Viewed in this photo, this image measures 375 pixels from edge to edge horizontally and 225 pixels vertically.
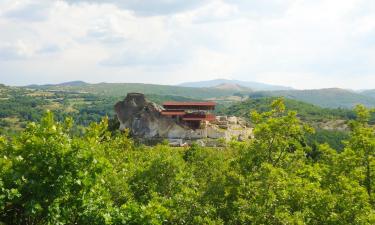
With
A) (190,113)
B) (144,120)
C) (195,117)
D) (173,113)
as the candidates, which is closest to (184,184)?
(173,113)

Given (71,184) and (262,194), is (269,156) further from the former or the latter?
(71,184)

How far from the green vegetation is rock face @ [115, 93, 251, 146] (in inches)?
2380

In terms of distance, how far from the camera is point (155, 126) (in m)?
99.8

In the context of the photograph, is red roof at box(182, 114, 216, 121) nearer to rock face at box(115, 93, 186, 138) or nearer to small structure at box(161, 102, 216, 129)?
small structure at box(161, 102, 216, 129)

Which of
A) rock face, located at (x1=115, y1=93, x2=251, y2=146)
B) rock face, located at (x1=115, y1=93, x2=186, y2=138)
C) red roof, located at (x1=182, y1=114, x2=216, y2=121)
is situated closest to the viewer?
rock face, located at (x1=115, y1=93, x2=251, y2=146)

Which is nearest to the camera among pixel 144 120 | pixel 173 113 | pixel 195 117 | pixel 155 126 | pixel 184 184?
pixel 184 184

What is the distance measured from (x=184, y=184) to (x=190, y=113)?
2965 inches

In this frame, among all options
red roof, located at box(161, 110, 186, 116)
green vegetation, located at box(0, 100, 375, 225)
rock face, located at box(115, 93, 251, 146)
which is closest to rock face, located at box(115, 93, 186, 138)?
rock face, located at box(115, 93, 251, 146)

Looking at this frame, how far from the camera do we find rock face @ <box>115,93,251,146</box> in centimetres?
9569

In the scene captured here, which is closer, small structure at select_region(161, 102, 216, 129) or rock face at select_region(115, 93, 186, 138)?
rock face at select_region(115, 93, 186, 138)

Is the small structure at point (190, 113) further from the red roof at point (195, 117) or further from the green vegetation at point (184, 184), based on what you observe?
the green vegetation at point (184, 184)

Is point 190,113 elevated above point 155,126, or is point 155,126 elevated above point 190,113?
point 190,113

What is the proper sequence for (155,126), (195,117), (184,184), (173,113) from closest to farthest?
(184,184) → (155,126) → (173,113) → (195,117)

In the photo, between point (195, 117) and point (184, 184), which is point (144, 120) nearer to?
point (195, 117)
